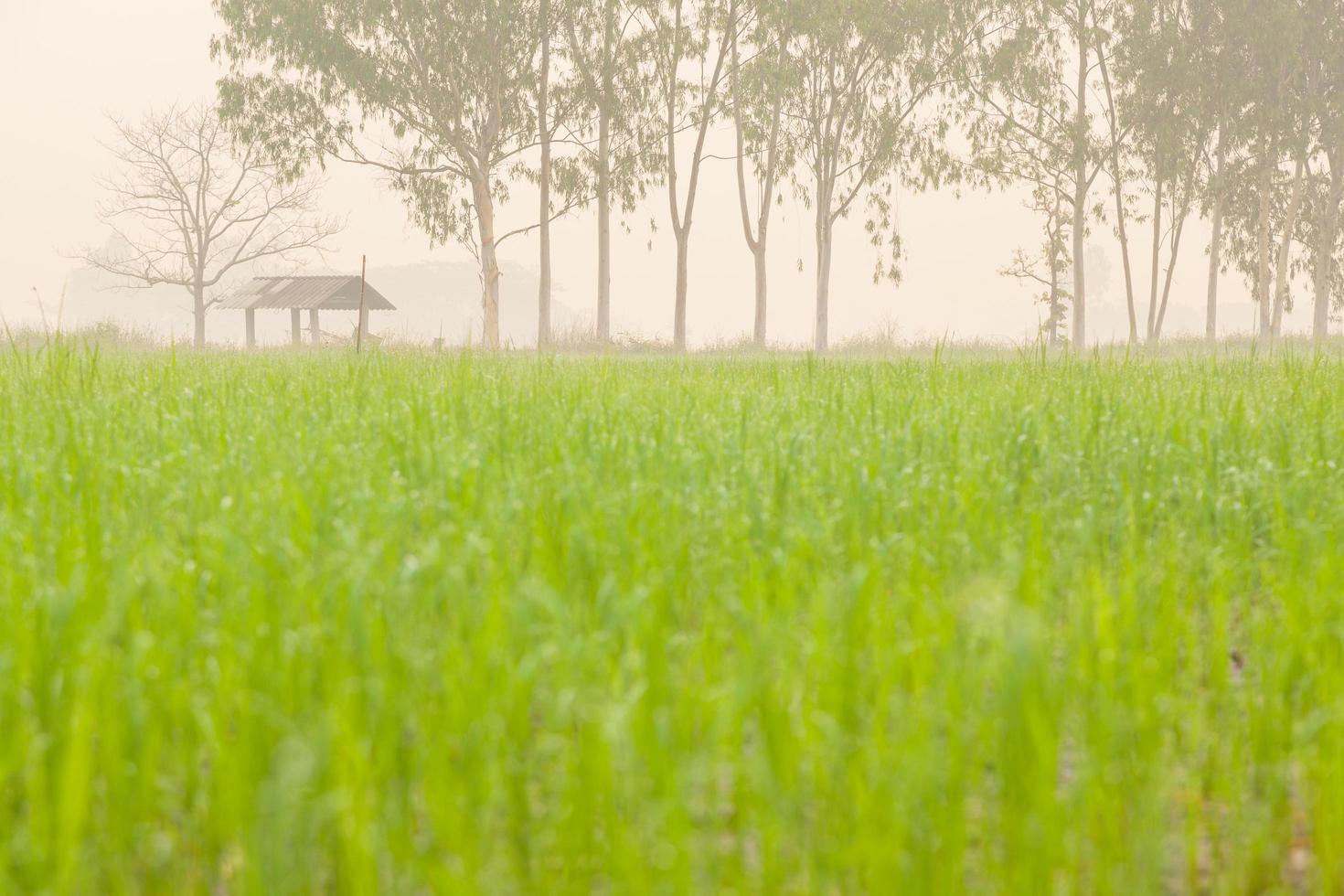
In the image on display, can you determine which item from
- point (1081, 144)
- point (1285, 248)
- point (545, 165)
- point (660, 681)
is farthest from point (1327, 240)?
point (660, 681)

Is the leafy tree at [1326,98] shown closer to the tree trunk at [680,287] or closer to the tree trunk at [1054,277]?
the tree trunk at [1054,277]

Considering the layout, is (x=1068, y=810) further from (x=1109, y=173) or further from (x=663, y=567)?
(x=1109, y=173)

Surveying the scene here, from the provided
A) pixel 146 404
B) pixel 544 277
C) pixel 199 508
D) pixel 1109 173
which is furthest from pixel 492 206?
pixel 199 508

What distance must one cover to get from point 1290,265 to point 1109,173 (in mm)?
12175

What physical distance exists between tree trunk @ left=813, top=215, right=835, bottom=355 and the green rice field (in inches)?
1196

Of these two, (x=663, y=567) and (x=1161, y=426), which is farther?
(x=1161, y=426)

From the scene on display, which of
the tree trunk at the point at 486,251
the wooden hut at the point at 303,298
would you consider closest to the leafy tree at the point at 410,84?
the tree trunk at the point at 486,251

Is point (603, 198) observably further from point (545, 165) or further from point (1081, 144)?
point (1081, 144)

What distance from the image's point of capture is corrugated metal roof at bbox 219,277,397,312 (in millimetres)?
51344

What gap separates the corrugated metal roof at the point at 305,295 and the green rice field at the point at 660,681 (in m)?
48.2

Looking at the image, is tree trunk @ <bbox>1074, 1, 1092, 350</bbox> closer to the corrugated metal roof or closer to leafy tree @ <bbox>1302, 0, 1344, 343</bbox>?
leafy tree @ <bbox>1302, 0, 1344, 343</bbox>

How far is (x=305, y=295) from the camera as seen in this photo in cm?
5241

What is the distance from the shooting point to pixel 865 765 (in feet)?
6.04

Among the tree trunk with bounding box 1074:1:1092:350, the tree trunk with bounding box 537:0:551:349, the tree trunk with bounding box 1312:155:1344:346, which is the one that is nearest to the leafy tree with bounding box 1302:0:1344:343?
the tree trunk with bounding box 1312:155:1344:346
